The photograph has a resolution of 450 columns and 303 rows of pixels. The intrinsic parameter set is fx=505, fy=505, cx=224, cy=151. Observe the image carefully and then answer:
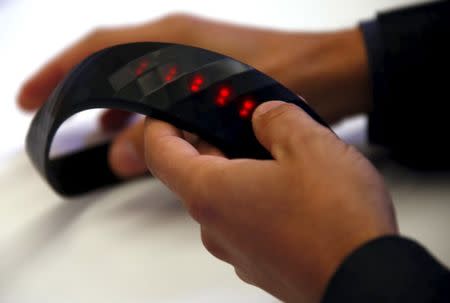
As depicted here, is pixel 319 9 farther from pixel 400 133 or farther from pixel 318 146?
pixel 318 146

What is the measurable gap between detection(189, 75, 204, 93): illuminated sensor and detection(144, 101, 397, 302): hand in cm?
4

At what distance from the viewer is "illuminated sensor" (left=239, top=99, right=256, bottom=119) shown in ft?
1.06

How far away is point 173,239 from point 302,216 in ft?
0.61

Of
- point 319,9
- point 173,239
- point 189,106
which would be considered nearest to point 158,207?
point 173,239

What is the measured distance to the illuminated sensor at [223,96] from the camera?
0.32 m

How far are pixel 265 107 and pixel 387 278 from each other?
0.13 meters

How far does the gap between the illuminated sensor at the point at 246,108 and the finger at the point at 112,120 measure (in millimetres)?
253

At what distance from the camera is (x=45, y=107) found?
359 millimetres

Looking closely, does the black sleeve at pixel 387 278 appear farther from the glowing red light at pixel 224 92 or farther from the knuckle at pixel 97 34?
the knuckle at pixel 97 34

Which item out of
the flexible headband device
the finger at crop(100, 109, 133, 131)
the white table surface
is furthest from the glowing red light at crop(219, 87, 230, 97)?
the finger at crop(100, 109, 133, 131)

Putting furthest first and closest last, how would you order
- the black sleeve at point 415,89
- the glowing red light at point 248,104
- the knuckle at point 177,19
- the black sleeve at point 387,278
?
the knuckle at point 177,19 < the black sleeve at point 415,89 < the glowing red light at point 248,104 < the black sleeve at point 387,278

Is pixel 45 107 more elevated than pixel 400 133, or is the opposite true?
pixel 45 107

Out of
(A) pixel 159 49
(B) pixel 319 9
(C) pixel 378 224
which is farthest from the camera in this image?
(B) pixel 319 9

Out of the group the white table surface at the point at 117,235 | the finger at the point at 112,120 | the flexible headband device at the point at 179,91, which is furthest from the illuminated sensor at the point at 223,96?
the finger at the point at 112,120
